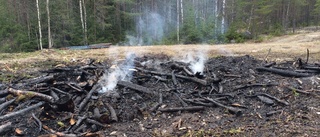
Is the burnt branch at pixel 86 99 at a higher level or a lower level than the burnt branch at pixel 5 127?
higher

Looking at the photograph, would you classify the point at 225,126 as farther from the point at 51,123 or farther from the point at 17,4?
the point at 17,4

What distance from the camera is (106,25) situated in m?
20.1

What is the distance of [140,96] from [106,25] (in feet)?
51.7

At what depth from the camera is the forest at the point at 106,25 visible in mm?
18312

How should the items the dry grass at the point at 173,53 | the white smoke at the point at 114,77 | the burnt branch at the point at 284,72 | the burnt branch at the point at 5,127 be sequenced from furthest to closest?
the dry grass at the point at 173,53 → the burnt branch at the point at 284,72 → the white smoke at the point at 114,77 → the burnt branch at the point at 5,127

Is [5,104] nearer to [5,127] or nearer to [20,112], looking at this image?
[20,112]

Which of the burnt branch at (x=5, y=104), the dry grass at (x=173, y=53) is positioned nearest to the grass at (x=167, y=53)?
the dry grass at (x=173, y=53)

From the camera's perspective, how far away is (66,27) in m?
19.2

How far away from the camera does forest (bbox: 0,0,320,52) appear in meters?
18.3

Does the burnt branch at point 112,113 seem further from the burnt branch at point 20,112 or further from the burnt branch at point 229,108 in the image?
the burnt branch at point 229,108

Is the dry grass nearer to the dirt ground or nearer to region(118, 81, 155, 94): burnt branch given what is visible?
the dirt ground

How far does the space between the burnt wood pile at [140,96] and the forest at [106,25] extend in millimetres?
11783

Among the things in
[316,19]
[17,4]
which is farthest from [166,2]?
[316,19]

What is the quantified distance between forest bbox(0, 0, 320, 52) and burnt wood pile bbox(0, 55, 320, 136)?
1178 centimetres
